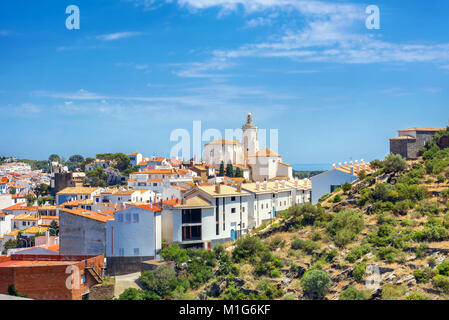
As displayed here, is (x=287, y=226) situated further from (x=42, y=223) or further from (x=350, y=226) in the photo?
(x=42, y=223)

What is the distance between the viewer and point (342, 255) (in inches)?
827

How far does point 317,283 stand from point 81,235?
46.8 feet

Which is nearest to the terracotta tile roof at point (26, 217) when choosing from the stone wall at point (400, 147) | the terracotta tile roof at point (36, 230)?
the terracotta tile roof at point (36, 230)

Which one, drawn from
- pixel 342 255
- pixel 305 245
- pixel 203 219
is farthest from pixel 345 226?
pixel 203 219

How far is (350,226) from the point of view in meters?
23.5

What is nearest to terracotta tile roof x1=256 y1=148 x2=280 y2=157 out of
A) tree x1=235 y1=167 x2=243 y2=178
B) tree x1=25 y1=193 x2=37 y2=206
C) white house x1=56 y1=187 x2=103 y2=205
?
tree x1=235 y1=167 x2=243 y2=178

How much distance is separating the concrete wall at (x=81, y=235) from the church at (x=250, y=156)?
32609mm

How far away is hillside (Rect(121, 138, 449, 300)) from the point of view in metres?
18.3

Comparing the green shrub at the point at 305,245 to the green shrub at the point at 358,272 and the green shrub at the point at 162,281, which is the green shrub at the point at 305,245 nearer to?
the green shrub at the point at 358,272

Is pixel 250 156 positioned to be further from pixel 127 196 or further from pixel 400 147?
pixel 400 147

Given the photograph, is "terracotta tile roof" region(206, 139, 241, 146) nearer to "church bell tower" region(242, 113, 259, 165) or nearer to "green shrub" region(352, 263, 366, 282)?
"church bell tower" region(242, 113, 259, 165)

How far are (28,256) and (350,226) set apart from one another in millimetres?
17217

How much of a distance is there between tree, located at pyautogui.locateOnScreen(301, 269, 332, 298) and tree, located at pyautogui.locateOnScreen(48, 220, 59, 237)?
2598 cm
